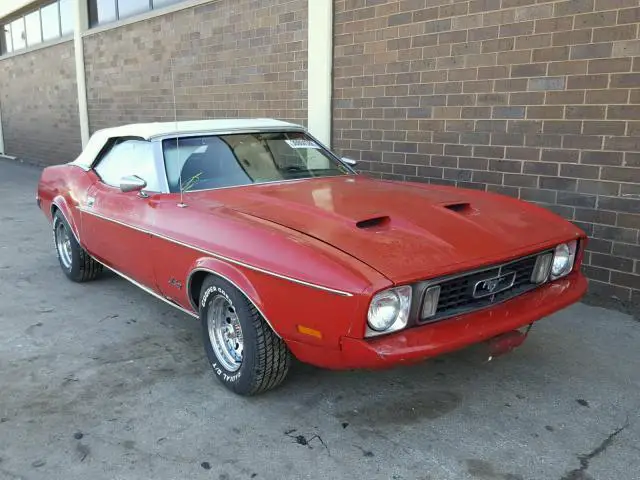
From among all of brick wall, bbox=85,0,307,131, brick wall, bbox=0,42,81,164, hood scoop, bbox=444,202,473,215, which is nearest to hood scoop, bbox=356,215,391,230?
hood scoop, bbox=444,202,473,215

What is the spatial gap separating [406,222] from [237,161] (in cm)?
152

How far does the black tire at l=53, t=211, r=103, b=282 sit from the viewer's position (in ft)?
16.9

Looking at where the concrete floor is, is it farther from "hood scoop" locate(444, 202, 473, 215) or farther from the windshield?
the windshield

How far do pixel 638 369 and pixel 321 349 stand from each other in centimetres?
220

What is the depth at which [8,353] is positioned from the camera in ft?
12.5

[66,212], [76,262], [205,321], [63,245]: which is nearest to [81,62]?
[63,245]

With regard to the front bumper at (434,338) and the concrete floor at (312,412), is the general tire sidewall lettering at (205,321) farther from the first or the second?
the front bumper at (434,338)

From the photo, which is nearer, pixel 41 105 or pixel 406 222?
pixel 406 222

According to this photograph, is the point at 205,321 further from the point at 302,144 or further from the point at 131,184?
the point at 302,144

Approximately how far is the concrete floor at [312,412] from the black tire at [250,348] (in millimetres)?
116

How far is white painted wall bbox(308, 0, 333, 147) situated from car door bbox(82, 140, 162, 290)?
3.11 m

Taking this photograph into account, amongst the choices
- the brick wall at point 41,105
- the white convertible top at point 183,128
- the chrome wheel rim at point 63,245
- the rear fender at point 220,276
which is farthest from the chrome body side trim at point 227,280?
the brick wall at point 41,105

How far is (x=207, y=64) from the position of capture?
923 cm

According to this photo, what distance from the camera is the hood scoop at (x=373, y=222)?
2.99m
